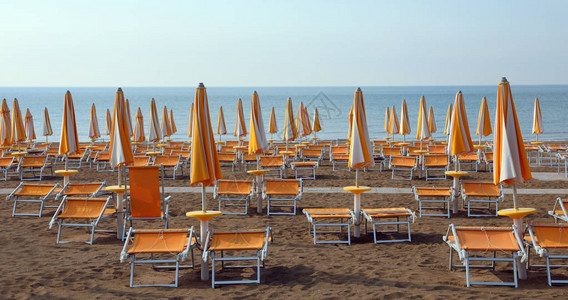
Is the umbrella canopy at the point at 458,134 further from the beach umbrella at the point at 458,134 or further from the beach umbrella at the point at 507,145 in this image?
the beach umbrella at the point at 507,145

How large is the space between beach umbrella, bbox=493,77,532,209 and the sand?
1251mm

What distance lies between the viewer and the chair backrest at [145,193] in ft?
26.5

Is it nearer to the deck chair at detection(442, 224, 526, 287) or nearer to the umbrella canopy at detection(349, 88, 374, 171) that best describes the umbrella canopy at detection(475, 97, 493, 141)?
the umbrella canopy at detection(349, 88, 374, 171)

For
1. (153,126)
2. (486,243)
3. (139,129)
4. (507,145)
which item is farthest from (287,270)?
(139,129)

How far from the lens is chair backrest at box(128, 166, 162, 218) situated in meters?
8.08

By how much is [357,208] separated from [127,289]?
4026 millimetres

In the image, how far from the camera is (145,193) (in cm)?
811

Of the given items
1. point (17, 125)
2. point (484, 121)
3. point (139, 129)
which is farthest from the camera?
point (139, 129)

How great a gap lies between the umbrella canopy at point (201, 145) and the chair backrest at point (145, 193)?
1378 millimetres

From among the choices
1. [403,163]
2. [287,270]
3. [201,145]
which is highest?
[201,145]

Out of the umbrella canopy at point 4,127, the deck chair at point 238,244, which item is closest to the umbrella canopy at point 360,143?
the deck chair at point 238,244

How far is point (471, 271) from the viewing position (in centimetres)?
702

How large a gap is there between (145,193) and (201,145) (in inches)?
68.8

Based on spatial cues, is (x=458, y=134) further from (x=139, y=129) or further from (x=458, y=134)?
(x=139, y=129)
